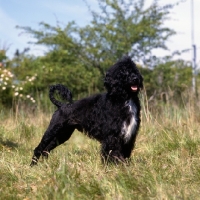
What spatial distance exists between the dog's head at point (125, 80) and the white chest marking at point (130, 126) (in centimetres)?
17

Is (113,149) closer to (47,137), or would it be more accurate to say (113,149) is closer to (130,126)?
(130,126)

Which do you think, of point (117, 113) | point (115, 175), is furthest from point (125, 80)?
point (115, 175)

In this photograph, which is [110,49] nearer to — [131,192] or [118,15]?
[118,15]

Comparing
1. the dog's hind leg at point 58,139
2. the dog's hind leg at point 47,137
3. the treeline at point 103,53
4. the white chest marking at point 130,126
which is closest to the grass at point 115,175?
the dog's hind leg at point 47,137

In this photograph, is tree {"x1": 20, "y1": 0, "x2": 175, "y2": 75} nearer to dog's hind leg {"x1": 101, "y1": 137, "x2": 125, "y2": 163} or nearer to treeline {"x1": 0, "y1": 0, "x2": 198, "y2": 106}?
treeline {"x1": 0, "y1": 0, "x2": 198, "y2": 106}

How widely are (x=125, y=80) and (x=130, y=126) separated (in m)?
0.61

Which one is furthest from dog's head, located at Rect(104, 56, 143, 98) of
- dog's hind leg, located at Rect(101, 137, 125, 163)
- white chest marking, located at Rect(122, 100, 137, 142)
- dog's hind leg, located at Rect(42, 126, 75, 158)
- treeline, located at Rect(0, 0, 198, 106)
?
treeline, located at Rect(0, 0, 198, 106)

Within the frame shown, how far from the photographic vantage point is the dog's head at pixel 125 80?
19.4 ft

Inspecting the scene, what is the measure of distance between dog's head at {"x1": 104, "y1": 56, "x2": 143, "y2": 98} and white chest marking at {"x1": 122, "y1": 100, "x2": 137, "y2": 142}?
17 cm

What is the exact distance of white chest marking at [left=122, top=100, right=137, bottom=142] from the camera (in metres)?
5.89

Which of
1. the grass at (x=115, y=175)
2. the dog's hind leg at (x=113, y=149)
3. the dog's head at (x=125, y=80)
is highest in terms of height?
the dog's head at (x=125, y=80)

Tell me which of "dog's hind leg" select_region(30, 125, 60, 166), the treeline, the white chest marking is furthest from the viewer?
the treeline

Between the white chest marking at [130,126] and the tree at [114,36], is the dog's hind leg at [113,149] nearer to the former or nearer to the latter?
the white chest marking at [130,126]

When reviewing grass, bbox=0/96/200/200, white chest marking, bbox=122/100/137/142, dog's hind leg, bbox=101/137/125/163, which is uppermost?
white chest marking, bbox=122/100/137/142
